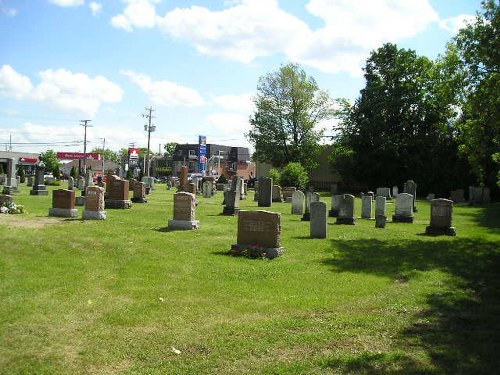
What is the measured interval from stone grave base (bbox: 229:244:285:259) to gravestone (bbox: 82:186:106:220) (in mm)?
7587

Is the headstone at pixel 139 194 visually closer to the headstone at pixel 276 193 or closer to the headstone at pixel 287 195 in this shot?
the headstone at pixel 276 193

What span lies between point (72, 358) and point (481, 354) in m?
4.74

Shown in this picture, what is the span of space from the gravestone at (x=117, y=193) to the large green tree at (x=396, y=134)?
29621 mm

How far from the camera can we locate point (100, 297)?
802 cm

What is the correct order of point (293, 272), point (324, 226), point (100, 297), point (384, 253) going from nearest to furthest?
point (100, 297) < point (293, 272) < point (384, 253) < point (324, 226)

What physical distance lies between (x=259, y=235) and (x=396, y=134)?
38311 millimetres

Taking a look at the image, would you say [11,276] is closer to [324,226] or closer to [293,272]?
[293,272]

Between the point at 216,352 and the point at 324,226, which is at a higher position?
the point at 324,226

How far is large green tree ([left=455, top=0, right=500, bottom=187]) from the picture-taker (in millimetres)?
15719

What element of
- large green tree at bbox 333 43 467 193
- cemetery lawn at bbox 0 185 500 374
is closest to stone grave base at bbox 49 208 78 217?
cemetery lawn at bbox 0 185 500 374

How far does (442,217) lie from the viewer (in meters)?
16.7

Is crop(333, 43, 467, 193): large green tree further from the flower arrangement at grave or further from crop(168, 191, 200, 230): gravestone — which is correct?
the flower arrangement at grave

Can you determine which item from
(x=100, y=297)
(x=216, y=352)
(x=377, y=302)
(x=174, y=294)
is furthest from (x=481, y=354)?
(x=100, y=297)

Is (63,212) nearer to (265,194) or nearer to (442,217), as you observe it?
(265,194)
